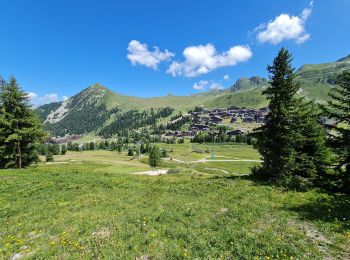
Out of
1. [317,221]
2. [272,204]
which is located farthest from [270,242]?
[272,204]

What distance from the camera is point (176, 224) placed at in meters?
12.4

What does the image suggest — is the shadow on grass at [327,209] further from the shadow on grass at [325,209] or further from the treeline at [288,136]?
the treeline at [288,136]

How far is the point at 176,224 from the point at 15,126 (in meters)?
40.1

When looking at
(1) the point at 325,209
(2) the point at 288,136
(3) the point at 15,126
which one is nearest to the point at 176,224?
(1) the point at 325,209

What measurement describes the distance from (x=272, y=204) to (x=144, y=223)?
917 centimetres

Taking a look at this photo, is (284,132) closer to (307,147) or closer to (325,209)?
(307,147)

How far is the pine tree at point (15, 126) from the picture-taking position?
38.6 meters

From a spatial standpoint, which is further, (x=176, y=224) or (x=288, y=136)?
(x=288, y=136)

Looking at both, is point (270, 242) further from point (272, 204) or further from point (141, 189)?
point (141, 189)

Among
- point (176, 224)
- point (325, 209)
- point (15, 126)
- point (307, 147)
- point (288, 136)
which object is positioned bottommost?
point (176, 224)

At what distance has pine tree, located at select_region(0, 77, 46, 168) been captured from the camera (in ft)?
127

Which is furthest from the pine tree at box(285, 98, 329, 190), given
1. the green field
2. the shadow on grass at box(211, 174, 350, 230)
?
the green field

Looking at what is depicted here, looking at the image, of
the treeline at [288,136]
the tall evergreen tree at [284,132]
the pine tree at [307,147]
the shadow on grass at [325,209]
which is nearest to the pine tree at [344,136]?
the treeline at [288,136]

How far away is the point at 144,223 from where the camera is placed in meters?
12.5
